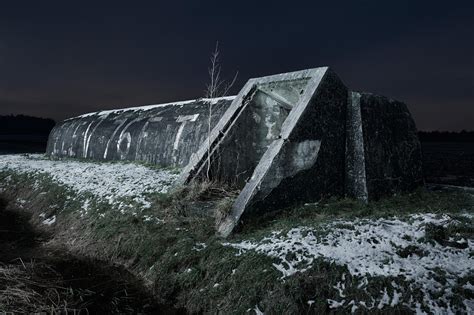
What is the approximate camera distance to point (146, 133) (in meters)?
13.4

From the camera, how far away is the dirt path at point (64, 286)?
445 centimetres

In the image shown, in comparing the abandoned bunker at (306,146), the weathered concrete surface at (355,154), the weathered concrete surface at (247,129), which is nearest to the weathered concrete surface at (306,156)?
the abandoned bunker at (306,146)

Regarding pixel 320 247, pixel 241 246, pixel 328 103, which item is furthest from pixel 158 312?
pixel 328 103

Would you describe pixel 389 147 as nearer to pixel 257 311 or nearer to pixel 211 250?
pixel 211 250

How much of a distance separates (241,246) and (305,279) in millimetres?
1233

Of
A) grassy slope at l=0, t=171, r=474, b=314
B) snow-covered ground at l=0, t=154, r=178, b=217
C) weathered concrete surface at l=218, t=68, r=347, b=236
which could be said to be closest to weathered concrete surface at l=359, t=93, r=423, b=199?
grassy slope at l=0, t=171, r=474, b=314

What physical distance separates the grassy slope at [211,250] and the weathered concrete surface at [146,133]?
3696mm

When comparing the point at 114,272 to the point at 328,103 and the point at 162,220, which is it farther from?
the point at 328,103

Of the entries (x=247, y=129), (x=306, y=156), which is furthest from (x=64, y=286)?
(x=247, y=129)

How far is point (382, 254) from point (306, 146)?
8.81 ft

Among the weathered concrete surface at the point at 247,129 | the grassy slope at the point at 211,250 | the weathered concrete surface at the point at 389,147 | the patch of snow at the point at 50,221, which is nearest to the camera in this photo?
the grassy slope at the point at 211,250

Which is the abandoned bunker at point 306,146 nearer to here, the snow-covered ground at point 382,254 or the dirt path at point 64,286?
the snow-covered ground at point 382,254

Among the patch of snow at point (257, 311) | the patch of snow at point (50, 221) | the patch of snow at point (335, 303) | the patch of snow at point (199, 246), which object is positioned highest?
the patch of snow at point (199, 246)

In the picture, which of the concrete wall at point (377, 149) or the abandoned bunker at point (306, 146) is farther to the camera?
the concrete wall at point (377, 149)
